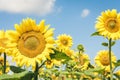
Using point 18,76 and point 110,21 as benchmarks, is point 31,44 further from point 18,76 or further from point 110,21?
point 110,21

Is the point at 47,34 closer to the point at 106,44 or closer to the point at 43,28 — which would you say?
the point at 43,28

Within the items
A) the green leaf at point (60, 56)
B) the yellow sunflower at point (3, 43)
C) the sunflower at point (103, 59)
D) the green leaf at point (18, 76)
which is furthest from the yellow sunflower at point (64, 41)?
the green leaf at point (18, 76)

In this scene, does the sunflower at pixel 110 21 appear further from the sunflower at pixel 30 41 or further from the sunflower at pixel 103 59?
the sunflower at pixel 30 41

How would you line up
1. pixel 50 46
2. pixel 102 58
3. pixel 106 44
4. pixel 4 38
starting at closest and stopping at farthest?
pixel 50 46
pixel 4 38
pixel 106 44
pixel 102 58

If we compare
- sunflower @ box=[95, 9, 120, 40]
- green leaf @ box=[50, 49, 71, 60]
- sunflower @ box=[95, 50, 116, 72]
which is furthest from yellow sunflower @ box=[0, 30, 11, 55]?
sunflower @ box=[95, 50, 116, 72]

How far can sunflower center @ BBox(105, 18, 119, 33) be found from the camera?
1083 cm

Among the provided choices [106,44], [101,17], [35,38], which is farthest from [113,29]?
[35,38]

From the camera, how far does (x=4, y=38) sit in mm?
7465

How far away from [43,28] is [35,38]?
21cm

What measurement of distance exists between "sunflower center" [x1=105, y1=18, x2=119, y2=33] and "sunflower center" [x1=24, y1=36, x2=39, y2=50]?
5184mm

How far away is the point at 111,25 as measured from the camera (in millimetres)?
10781

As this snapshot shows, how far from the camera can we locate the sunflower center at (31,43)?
583cm

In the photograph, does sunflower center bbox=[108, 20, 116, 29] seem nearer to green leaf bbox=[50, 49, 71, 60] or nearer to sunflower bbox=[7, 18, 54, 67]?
sunflower bbox=[7, 18, 54, 67]

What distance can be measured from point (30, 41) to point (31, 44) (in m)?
0.05
